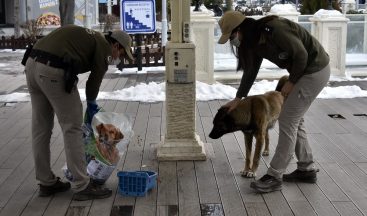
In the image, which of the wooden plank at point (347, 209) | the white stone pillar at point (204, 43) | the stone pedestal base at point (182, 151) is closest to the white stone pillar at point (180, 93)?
the stone pedestal base at point (182, 151)

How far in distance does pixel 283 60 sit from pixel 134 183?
1626mm

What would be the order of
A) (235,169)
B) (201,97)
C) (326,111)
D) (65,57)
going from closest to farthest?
(65,57)
(235,169)
(326,111)
(201,97)

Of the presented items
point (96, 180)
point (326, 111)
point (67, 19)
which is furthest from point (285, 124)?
point (67, 19)

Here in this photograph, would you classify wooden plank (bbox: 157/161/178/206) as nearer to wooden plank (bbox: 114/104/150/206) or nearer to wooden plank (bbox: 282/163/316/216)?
wooden plank (bbox: 114/104/150/206)

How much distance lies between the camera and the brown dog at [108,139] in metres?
5.01

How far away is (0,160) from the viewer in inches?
251

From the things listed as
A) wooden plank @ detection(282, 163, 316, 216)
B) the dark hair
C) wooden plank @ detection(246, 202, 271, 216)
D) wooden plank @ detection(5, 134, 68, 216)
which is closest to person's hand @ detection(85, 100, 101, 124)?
wooden plank @ detection(5, 134, 68, 216)

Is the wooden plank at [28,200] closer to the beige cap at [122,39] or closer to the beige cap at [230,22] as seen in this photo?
the beige cap at [122,39]

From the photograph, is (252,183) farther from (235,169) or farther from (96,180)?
(96,180)

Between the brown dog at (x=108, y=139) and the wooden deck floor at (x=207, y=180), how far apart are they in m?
0.38

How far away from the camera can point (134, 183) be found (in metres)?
5.09

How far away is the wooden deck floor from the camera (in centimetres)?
482

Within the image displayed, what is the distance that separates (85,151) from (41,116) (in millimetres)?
A: 476

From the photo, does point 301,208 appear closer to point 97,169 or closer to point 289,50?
point 289,50
